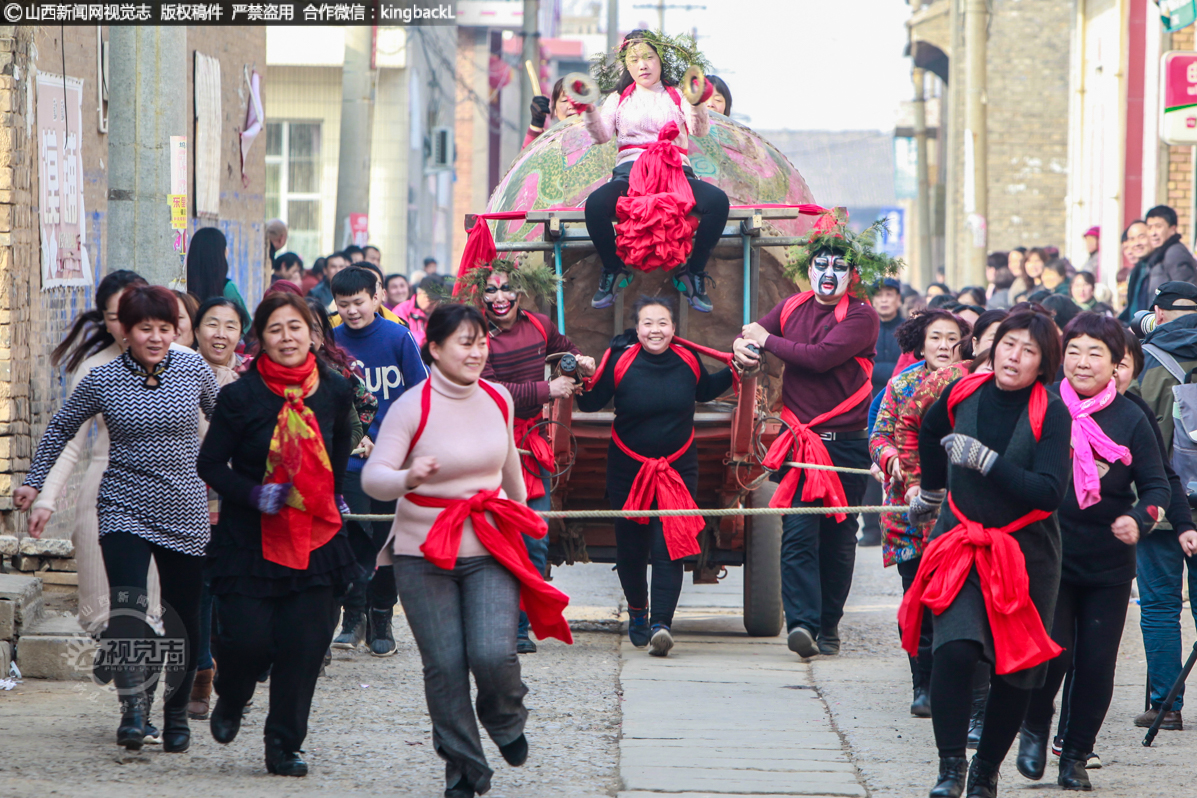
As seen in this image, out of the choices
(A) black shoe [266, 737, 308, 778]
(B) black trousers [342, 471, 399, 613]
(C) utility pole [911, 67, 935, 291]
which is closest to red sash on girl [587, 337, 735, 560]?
(B) black trousers [342, 471, 399, 613]

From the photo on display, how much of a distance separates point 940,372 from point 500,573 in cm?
220

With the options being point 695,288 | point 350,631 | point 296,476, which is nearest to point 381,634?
point 350,631

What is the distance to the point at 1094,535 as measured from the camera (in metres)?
5.50

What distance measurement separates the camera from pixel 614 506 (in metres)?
7.93

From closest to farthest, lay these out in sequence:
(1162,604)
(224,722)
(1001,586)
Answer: (1001,586) < (224,722) < (1162,604)

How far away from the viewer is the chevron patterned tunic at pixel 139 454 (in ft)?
18.0

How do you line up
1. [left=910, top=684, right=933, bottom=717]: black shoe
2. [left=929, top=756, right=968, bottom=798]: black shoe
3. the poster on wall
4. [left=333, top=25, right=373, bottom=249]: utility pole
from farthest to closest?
[left=333, top=25, right=373, bottom=249]: utility pole → the poster on wall → [left=910, top=684, right=933, bottom=717]: black shoe → [left=929, top=756, right=968, bottom=798]: black shoe

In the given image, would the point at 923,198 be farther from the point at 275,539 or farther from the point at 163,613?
the point at 275,539

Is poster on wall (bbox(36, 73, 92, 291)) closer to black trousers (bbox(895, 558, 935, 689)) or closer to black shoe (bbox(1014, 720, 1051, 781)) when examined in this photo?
black trousers (bbox(895, 558, 935, 689))

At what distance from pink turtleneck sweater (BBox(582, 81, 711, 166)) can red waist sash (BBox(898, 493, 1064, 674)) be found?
3.85 metres

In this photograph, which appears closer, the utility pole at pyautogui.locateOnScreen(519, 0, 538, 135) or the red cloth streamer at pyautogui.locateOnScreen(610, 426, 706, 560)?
the red cloth streamer at pyautogui.locateOnScreen(610, 426, 706, 560)

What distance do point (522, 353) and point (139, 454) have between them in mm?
2593

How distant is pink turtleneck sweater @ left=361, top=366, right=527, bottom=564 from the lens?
506 centimetres

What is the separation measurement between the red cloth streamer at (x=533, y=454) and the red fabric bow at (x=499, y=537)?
2494mm
